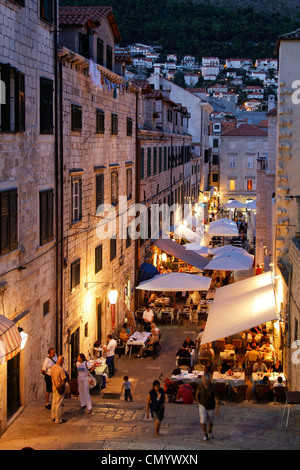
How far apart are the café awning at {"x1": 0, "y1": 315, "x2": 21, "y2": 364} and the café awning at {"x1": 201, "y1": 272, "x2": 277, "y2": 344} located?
18.7ft

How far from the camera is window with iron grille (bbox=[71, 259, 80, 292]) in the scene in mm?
18109

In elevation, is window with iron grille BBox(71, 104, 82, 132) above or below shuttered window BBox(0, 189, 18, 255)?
above

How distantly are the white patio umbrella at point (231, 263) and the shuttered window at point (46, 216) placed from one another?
15.0 m

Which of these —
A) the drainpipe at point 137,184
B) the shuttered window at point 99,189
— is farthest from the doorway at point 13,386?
the drainpipe at point 137,184

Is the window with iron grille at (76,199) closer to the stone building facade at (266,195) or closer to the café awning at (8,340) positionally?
the café awning at (8,340)

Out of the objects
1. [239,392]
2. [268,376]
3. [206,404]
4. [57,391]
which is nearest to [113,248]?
[268,376]

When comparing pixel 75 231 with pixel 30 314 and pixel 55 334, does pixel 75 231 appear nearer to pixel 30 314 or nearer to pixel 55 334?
pixel 55 334

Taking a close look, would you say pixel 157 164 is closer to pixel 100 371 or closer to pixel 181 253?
pixel 181 253

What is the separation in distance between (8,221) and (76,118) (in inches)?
256

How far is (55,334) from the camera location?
1648 cm

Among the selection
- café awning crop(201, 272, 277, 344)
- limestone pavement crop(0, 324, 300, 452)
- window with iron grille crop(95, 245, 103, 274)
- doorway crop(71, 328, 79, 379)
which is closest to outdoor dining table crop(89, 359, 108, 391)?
doorway crop(71, 328, 79, 379)

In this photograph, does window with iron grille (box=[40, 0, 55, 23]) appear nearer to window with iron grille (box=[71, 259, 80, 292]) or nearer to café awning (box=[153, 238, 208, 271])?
window with iron grille (box=[71, 259, 80, 292])

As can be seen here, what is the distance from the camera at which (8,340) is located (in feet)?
37.2
